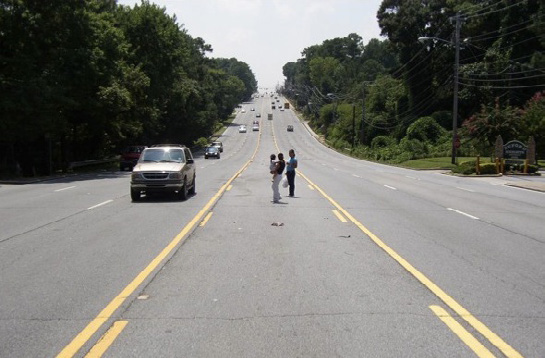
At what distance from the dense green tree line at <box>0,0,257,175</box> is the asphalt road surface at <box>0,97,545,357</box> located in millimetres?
20729

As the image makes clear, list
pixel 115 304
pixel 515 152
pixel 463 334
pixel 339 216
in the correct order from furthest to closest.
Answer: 1. pixel 515 152
2. pixel 339 216
3. pixel 115 304
4. pixel 463 334

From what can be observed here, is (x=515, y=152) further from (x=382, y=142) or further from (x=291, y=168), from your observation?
(x=382, y=142)

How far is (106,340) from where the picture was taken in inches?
210

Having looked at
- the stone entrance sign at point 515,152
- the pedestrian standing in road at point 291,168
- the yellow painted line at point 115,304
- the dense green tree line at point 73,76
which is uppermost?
the dense green tree line at point 73,76

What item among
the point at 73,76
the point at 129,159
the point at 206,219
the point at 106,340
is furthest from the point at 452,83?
the point at 106,340

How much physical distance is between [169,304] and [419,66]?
8752 centimetres

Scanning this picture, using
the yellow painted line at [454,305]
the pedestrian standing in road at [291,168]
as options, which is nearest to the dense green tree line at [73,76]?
the pedestrian standing in road at [291,168]

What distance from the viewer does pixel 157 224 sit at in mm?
13070

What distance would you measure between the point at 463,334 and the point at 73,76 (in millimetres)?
35619

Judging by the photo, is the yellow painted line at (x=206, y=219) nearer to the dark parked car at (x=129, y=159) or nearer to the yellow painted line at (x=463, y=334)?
the yellow painted line at (x=463, y=334)

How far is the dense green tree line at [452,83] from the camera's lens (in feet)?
180

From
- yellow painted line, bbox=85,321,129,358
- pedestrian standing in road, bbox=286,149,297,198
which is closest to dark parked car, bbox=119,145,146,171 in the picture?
pedestrian standing in road, bbox=286,149,297,198

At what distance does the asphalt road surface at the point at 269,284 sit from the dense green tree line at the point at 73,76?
68.0 feet

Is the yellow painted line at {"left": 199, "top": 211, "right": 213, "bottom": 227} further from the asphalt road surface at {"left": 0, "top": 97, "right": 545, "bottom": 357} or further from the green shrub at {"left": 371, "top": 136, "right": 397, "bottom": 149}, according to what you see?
the green shrub at {"left": 371, "top": 136, "right": 397, "bottom": 149}
